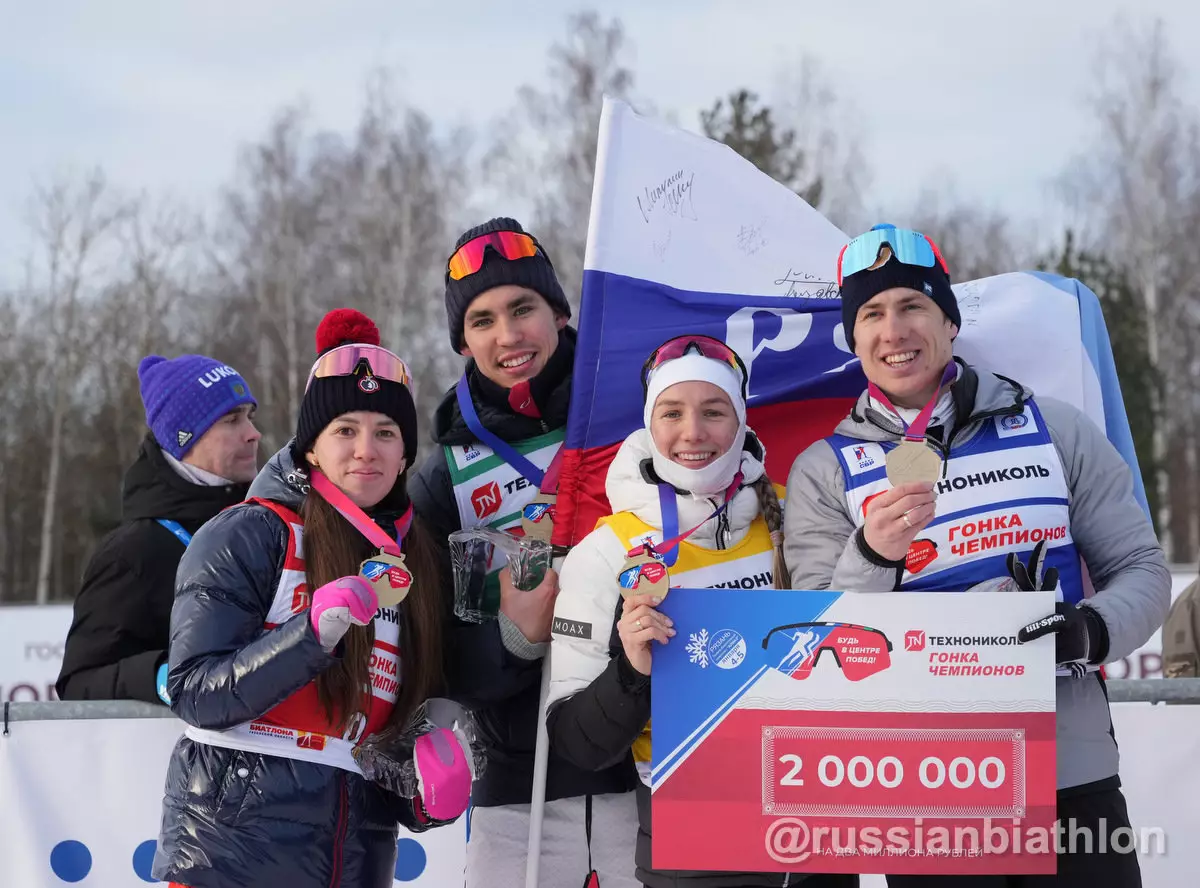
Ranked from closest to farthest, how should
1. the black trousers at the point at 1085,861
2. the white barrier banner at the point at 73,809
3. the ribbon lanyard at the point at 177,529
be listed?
the black trousers at the point at 1085,861 → the ribbon lanyard at the point at 177,529 → the white barrier banner at the point at 73,809

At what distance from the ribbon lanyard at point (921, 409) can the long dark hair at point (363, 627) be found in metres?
1.28

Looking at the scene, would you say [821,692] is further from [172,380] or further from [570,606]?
[172,380]

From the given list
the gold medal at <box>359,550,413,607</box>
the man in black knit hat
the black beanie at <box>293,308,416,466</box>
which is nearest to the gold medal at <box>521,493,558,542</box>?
the man in black knit hat

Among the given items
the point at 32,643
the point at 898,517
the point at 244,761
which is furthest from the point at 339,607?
the point at 32,643

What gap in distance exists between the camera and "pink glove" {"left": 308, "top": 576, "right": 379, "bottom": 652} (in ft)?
9.43

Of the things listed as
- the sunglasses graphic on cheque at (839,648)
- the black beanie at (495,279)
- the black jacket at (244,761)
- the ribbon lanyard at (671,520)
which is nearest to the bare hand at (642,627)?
the ribbon lanyard at (671,520)

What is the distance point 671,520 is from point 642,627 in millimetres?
341

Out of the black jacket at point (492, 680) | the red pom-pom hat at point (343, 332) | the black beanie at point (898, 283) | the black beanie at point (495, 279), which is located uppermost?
the black beanie at point (495, 279)

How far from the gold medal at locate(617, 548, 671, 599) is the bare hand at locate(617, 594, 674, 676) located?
20mm

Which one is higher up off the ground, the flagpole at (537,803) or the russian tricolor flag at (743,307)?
the russian tricolor flag at (743,307)

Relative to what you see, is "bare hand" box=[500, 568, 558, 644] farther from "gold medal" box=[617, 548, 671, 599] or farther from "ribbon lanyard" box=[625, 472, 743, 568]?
"gold medal" box=[617, 548, 671, 599]

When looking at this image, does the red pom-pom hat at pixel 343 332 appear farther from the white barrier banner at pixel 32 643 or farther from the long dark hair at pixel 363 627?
the white barrier banner at pixel 32 643

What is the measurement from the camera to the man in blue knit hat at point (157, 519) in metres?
4.10

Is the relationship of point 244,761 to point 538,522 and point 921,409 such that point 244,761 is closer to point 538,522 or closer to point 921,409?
point 538,522
